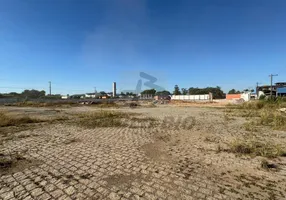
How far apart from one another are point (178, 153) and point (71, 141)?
11.3ft

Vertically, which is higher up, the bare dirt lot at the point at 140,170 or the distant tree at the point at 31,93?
the distant tree at the point at 31,93

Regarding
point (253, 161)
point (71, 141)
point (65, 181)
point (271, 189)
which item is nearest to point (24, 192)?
point (65, 181)

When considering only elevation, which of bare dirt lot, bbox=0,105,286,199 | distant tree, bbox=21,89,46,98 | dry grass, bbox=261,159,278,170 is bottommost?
bare dirt lot, bbox=0,105,286,199

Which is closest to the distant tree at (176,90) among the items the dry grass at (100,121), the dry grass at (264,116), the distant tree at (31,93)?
the distant tree at (31,93)

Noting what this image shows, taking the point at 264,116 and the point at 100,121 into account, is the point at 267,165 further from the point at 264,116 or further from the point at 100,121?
the point at 264,116

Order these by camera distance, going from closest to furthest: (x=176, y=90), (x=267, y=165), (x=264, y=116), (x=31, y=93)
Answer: (x=267, y=165)
(x=264, y=116)
(x=31, y=93)
(x=176, y=90)

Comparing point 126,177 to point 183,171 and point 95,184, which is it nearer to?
point 95,184

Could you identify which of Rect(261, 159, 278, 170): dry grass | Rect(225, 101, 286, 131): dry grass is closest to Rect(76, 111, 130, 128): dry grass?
Rect(225, 101, 286, 131): dry grass

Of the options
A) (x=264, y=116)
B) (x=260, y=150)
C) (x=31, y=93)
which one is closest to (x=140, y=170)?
(x=260, y=150)

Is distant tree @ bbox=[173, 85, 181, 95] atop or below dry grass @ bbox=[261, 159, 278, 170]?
atop

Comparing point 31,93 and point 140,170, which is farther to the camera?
point 31,93

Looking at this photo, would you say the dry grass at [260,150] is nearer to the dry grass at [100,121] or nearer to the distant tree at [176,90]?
the dry grass at [100,121]

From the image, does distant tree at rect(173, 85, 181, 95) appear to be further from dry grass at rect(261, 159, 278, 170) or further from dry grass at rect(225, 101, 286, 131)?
dry grass at rect(261, 159, 278, 170)

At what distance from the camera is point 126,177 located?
3207mm
